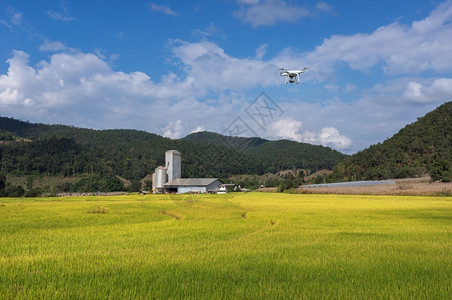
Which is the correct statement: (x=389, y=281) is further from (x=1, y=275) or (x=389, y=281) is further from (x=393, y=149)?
(x=393, y=149)

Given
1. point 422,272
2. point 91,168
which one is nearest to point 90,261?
point 422,272

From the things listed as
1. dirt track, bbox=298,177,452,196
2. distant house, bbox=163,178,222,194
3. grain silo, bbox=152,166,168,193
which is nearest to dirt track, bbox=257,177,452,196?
dirt track, bbox=298,177,452,196

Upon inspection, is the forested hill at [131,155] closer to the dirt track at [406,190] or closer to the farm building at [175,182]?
the farm building at [175,182]

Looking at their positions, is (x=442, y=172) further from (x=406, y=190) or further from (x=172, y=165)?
(x=172, y=165)

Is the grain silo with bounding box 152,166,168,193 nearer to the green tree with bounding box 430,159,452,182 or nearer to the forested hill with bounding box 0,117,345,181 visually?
the forested hill with bounding box 0,117,345,181

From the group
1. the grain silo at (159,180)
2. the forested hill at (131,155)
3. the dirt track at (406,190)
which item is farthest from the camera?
the forested hill at (131,155)

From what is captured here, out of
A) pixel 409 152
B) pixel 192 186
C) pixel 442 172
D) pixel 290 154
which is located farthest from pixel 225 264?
pixel 290 154

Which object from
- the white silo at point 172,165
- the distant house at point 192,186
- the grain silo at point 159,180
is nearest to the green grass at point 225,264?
the distant house at point 192,186
